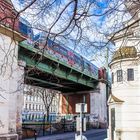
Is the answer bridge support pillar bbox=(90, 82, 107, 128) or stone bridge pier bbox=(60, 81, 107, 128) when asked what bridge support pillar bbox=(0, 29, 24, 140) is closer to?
stone bridge pier bbox=(60, 81, 107, 128)

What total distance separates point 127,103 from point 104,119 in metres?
45.6

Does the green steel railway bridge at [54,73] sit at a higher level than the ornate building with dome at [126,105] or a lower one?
higher

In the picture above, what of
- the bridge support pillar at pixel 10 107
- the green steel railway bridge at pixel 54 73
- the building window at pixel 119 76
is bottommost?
the bridge support pillar at pixel 10 107

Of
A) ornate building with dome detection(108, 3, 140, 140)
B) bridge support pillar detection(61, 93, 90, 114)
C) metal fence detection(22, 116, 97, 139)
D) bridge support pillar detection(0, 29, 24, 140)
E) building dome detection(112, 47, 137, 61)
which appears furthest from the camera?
bridge support pillar detection(61, 93, 90, 114)

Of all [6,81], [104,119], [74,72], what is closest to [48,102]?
[104,119]

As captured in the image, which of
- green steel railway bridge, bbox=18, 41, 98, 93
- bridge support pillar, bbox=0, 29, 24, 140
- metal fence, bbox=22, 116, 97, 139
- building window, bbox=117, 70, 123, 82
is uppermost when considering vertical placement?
green steel railway bridge, bbox=18, 41, 98, 93

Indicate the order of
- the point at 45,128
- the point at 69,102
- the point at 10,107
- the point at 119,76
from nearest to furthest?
the point at 119,76 < the point at 10,107 < the point at 45,128 < the point at 69,102

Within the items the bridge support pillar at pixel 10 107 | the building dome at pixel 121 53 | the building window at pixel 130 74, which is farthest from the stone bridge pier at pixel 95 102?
the building dome at pixel 121 53

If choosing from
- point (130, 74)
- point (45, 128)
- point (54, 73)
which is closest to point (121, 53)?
point (130, 74)

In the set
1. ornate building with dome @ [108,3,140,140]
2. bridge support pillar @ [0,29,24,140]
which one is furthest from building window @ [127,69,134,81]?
bridge support pillar @ [0,29,24,140]

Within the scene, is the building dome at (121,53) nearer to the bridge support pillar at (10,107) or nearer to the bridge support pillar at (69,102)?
the bridge support pillar at (10,107)

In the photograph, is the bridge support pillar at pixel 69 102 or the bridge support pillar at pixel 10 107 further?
the bridge support pillar at pixel 69 102

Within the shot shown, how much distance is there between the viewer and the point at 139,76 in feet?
87.4

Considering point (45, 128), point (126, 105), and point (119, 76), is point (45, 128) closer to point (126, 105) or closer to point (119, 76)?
point (119, 76)
